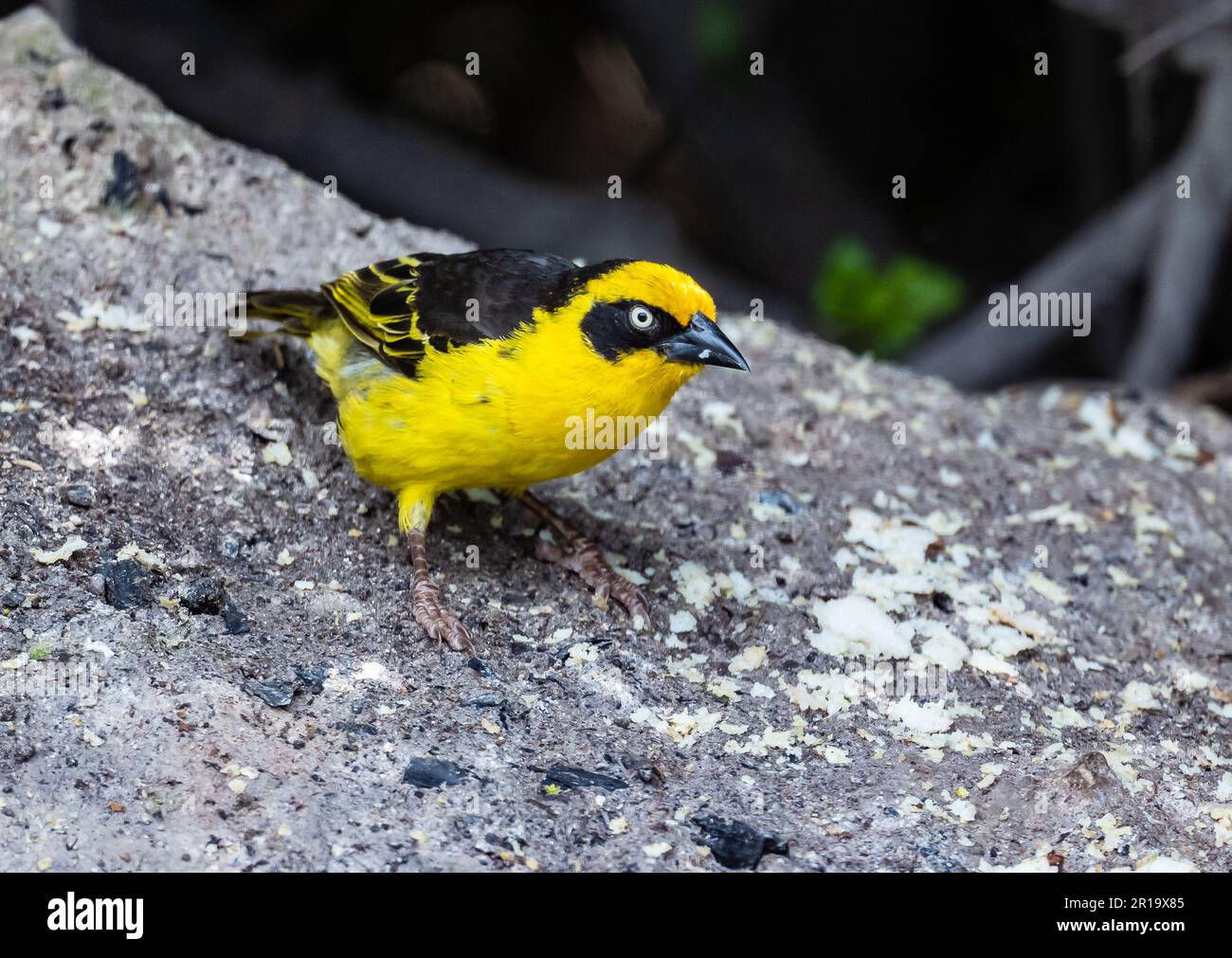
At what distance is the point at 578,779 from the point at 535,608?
83 cm

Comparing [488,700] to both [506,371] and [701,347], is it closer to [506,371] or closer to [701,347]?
[506,371]

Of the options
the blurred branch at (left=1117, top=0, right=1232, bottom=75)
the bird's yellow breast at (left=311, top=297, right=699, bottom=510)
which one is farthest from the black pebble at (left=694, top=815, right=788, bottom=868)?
the blurred branch at (left=1117, top=0, right=1232, bottom=75)

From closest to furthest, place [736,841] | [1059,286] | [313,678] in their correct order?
[736,841] < [313,678] < [1059,286]

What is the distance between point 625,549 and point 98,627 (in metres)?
1.66

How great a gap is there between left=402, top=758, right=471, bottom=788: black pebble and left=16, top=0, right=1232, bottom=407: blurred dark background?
3960 millimetres

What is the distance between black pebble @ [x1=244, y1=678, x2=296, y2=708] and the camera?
11.2 feet

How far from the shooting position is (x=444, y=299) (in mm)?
4219

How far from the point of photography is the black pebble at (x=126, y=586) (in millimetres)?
3611

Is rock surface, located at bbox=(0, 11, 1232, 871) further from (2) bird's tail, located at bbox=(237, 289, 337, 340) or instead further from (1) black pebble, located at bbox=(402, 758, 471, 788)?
(2) bird's tail, located at bbox=(237, 289, 337, 340)

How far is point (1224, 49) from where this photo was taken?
675 centimetres

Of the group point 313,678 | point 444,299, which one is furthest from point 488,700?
point 444,299

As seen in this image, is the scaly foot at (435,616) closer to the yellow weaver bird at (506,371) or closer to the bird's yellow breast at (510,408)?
the yellow weaver bird at (506,371)

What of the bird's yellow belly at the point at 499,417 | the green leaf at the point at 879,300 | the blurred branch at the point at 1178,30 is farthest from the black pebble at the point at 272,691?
the blurred branch at the point at 1178,30

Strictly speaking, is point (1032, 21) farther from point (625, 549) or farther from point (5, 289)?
point (5, 289)
